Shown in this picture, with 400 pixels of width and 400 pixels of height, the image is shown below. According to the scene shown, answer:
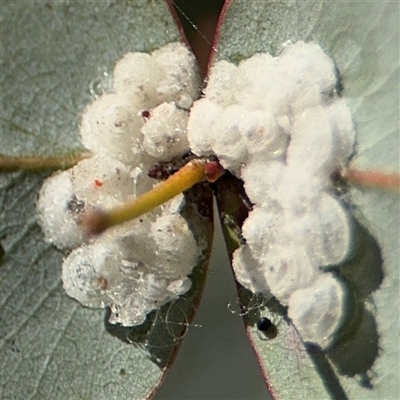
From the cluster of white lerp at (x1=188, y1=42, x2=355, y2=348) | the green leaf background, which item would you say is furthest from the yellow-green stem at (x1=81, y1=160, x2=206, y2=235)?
the green leaf background

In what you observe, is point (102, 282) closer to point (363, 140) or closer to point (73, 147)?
point (73, 147)

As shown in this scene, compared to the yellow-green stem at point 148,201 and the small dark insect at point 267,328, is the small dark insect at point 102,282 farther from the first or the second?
the small dark insect at point 267,328

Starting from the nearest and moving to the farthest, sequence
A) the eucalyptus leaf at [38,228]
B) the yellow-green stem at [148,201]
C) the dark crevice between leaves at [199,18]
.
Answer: the yellow-green stem at [148,201] → the eucalyptus leaf at [38,228] → the dark crevice between leaves at [199,18]

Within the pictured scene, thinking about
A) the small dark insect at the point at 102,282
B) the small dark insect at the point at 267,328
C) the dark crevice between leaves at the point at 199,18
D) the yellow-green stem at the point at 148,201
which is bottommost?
the small dark insect at the point at 267,328

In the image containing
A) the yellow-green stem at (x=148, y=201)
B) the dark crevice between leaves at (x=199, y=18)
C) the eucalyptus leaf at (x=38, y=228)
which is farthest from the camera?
the dark crevice between leaves at (x=199, y=18)

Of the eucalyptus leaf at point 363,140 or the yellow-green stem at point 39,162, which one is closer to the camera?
the eucalyptus leaf at point 363,140

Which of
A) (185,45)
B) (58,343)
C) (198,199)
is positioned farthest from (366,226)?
(58,343)

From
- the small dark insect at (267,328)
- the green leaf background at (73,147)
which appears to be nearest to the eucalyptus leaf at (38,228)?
the green leaf background at (73,147)
